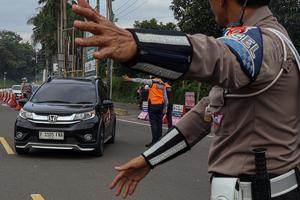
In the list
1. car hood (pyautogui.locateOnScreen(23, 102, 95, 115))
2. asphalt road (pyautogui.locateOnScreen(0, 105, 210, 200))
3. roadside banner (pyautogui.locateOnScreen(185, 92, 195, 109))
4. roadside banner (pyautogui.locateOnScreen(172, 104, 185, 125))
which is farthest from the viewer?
roadside banner (pyautogui.locateOnScreen(185, 92, 195, 109))

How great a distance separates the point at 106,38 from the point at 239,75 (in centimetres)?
46

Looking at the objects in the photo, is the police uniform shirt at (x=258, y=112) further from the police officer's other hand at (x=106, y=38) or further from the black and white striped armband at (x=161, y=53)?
the police officer's other hand at (x=106, y=38)

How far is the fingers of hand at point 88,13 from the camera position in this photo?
1.78 meters

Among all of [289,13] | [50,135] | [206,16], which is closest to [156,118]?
[50,135]

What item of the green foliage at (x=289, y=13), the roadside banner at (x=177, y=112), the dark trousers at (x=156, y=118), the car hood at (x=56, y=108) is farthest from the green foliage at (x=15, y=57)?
the car hood at (x=56, y=108)

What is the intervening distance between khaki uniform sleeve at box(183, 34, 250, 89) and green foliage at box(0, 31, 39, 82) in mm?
128097

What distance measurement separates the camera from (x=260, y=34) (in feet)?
6.55

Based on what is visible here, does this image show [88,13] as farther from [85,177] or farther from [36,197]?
[85,177]

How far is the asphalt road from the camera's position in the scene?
23.2ft

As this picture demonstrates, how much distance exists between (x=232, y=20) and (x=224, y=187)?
2.23 ft

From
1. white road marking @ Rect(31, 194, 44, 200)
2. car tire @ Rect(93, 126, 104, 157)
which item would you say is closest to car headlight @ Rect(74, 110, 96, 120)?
car tire @ Rect(93, 126, 104, 157)

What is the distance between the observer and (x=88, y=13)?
1.79m

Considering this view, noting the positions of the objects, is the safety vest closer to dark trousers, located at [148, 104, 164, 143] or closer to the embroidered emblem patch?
dark trousers, located at [148, 104, 164, 143]

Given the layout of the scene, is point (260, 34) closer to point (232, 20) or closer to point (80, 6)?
point (232, 20)
